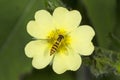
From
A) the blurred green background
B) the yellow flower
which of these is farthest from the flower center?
the blurred green background

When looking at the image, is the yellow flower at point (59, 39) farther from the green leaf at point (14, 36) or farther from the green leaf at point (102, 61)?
the green leaf at point (14, 36)

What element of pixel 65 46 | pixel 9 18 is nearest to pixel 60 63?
pixel 65 46

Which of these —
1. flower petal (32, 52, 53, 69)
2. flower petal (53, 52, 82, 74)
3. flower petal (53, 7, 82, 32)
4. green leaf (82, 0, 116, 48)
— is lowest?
green leaf (82, 0, 116, 48)

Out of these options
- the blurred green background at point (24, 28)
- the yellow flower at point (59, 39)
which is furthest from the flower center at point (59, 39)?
the blurred green background at point (24, 28)

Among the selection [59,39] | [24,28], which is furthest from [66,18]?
[24,28]

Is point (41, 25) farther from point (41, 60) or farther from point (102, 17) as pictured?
point (102, 17)

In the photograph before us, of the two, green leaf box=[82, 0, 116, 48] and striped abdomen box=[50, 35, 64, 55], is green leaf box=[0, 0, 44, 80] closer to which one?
green leaf box=[82, 0, 116, 48]
